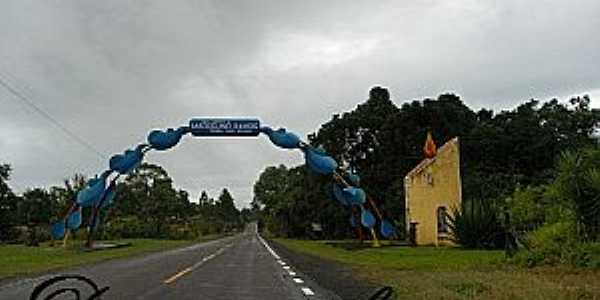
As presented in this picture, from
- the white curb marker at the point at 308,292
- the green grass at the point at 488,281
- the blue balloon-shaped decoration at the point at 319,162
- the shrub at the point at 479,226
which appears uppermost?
the blue balloon-shaped decoration at the point at 319,162

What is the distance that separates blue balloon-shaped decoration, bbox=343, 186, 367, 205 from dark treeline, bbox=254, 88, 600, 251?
1061 cm

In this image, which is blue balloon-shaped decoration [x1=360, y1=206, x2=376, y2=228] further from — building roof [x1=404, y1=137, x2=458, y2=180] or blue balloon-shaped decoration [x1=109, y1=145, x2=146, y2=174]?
blue balloon-shaped decoration [x1=109, y1=145, x2=146, y2=174]

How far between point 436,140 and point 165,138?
3269 cm

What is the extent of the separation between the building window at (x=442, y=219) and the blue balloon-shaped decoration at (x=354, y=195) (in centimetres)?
469

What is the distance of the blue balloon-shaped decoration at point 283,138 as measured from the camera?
4541cm

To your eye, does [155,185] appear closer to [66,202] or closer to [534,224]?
[66,202]

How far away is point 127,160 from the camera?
153ft

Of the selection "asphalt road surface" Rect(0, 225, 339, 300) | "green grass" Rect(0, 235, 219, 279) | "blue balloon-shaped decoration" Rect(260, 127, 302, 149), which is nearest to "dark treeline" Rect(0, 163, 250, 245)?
"green grass" Rect(0, 235, 219, 279)

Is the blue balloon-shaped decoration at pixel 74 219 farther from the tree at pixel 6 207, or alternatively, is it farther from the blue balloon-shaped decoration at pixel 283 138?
the tree at pixel 6 207

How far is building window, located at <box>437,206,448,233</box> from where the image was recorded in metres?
45.8

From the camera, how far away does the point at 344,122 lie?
78.9 metres

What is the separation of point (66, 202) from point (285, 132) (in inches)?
2581

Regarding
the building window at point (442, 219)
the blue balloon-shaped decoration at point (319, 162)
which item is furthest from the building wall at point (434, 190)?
the blue balloon-shaped decoration at point (319, 162)

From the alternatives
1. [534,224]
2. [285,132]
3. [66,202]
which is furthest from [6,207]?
[534,224]
